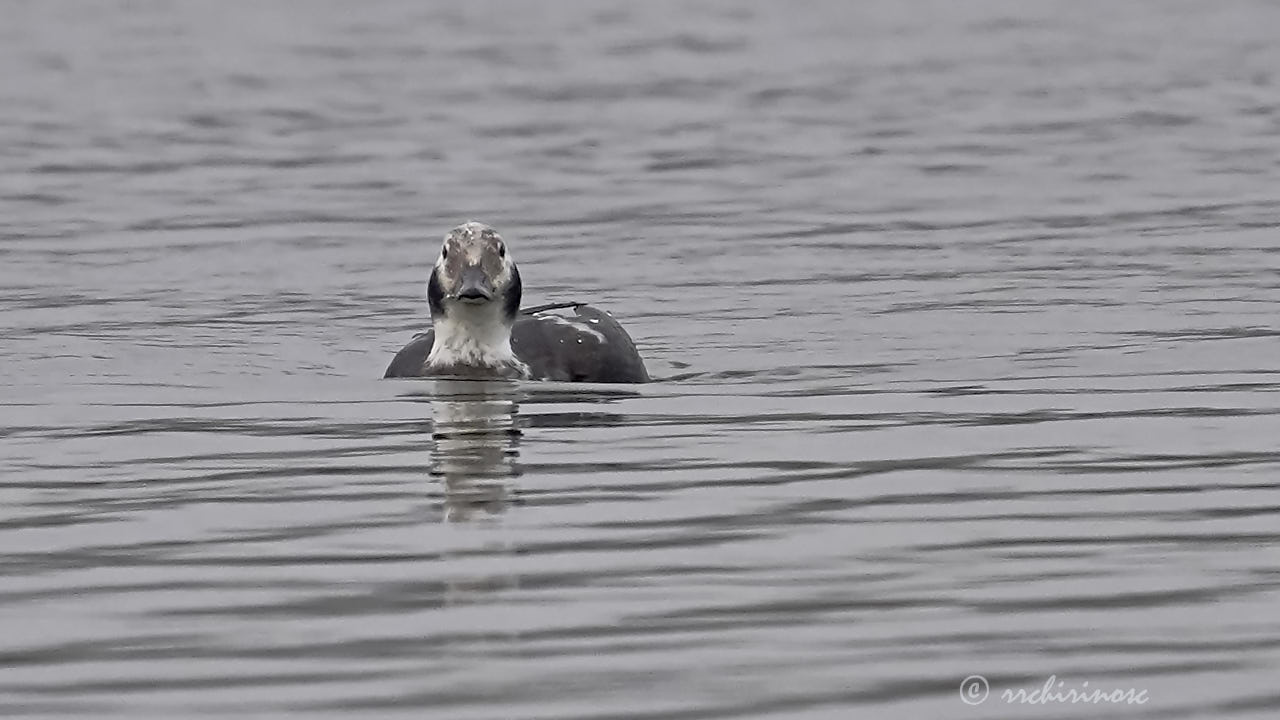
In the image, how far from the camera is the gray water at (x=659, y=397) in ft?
24.0

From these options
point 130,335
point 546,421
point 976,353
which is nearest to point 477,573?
point 546,421

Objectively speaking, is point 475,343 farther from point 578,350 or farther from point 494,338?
point 578,350

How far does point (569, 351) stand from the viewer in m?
13.7

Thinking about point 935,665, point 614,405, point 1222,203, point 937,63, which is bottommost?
point 935,665

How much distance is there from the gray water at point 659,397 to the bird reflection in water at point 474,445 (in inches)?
1.6

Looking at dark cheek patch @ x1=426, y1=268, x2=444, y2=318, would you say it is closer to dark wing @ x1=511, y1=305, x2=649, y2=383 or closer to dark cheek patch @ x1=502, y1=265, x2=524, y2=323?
dark cheek patch @ x1=502, y1=265, x2=524, y2=323

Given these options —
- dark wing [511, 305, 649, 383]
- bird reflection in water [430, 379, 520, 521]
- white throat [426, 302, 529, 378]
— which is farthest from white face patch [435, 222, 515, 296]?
bird reflection in water [430, 379, 520, 521]

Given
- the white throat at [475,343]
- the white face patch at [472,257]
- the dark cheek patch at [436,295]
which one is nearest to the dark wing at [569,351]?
the white throat at [475,343]

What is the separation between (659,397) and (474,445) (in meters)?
1.72

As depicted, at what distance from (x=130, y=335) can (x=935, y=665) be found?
30.3 feet

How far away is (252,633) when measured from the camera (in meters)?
A: 7.57

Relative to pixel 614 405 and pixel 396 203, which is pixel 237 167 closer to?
pixel 396 203

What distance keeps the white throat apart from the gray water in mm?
235

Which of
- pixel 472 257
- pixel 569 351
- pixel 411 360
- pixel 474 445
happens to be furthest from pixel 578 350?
pixel 474 445
